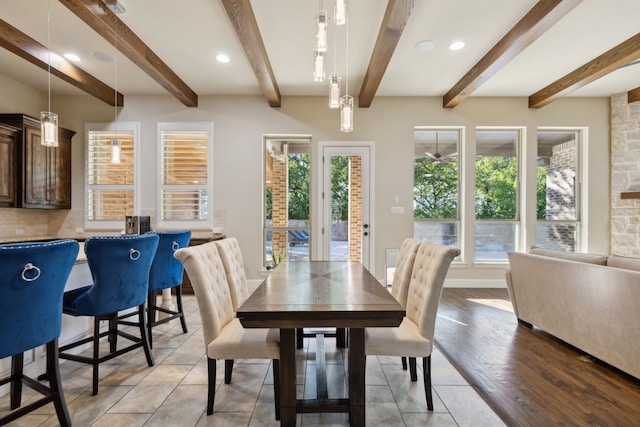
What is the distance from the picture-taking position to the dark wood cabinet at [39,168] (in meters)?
3.73

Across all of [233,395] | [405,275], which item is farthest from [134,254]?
[405,275]

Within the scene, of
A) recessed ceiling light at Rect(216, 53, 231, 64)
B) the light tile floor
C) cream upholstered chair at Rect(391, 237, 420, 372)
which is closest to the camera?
the light tile floor

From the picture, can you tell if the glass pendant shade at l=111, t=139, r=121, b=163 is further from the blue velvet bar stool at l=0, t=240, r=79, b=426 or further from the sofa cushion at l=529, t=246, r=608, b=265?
the sofa cushion at l=529, t=246, r=608, b=265

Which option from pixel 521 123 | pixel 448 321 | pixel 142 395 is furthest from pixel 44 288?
pixel 521 123

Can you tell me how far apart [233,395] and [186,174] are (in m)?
3.52

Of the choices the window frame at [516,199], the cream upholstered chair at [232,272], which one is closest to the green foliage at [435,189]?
the window frame at [516,199]

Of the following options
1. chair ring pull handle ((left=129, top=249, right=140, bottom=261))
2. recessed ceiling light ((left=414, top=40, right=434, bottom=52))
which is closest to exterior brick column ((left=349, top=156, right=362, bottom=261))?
recessed ceiling light ((left=414, top=40, right=434, bottom=52))

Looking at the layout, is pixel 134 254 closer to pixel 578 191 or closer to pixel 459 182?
pixel 459 182

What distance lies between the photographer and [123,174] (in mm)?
4445

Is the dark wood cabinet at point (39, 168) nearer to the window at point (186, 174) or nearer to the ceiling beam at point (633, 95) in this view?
the window at point (186, 174)

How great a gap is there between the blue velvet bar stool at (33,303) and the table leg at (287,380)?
3.86 feet

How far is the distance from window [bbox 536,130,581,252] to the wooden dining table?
4256 millimetres

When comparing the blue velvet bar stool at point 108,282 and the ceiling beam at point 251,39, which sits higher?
the ceiling beam at point 251,39

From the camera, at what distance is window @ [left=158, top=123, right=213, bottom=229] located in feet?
14.5
